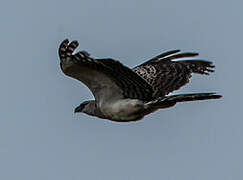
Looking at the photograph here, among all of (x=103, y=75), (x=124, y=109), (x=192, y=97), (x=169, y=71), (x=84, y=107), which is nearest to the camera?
(x=192, y=97)

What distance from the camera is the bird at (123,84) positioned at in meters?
11.4

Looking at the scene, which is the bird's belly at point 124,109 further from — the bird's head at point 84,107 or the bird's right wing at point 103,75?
the bird's head at point 84,107

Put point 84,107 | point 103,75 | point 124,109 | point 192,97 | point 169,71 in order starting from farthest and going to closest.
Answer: point 169,71 < point 84,107 < point 124,109 < point 103,75 < point 192,97

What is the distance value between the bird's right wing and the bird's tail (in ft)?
0.97

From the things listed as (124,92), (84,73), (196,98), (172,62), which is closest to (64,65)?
(84,73)

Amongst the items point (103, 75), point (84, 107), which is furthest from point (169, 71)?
point (103, 75)

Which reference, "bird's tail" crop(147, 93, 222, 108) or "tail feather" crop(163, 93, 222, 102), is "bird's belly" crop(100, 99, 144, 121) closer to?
"bird's tail" crop(147, 93, 222, 108)

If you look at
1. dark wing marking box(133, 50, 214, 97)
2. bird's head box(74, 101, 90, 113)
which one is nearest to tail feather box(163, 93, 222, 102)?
dark wing marking box(133, 50, 214, 97)

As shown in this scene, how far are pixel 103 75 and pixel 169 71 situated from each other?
217cm

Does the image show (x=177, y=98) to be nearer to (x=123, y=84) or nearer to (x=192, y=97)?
(x=192, y=97)

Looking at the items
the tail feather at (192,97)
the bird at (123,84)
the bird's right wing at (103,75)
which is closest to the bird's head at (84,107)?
the bird at (123,84)

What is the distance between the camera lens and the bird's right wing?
11297 mm

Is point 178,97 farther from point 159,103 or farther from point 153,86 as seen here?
point 153,86

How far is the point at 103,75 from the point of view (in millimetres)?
11992
